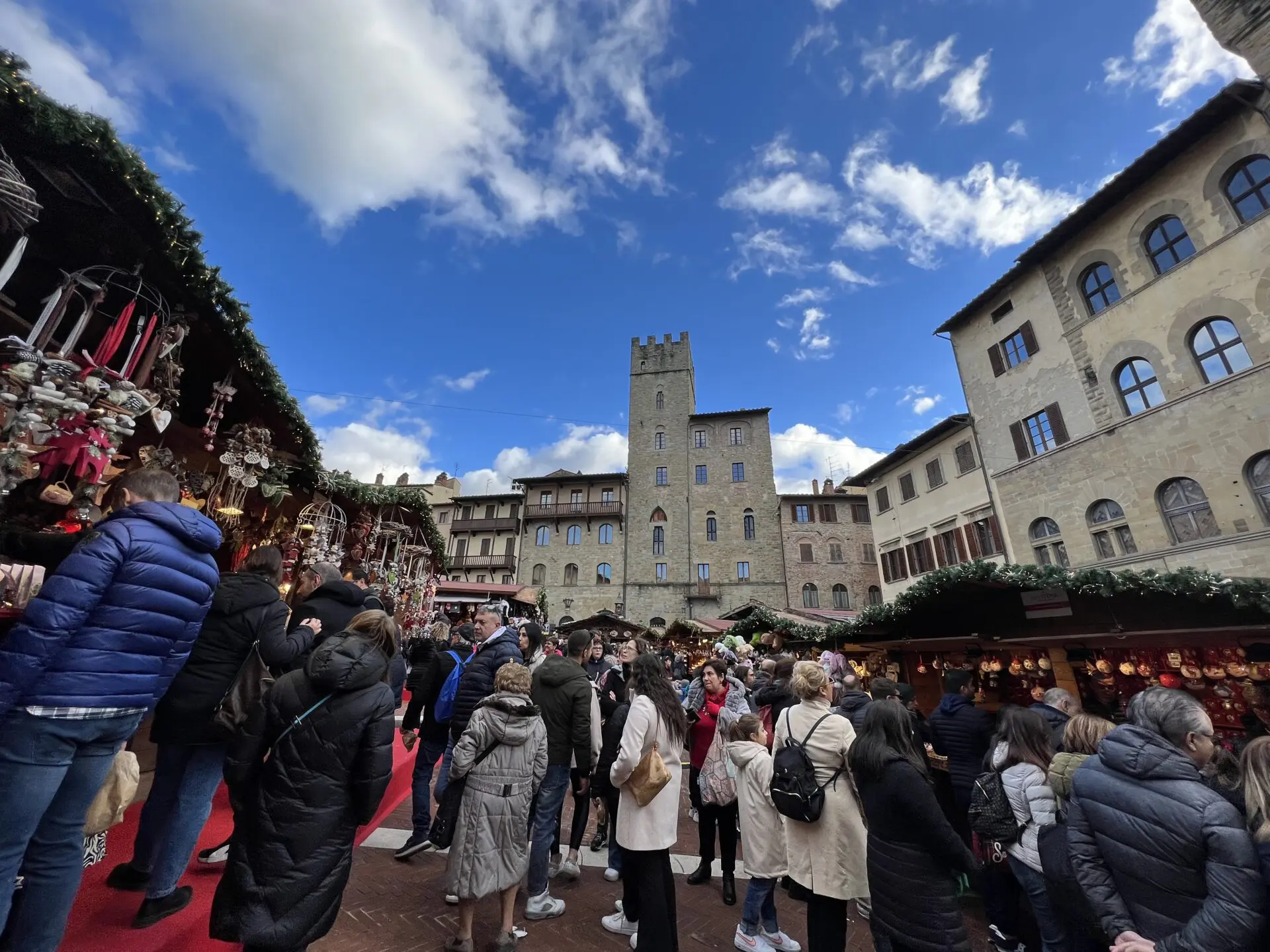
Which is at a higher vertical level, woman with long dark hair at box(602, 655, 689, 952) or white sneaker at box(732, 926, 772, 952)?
woman with long dark hair at box(602, 655, 689, 952)

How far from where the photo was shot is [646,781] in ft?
10.6

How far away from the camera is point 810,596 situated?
30.7 meters

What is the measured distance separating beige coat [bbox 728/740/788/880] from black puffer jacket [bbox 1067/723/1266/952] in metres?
1.62

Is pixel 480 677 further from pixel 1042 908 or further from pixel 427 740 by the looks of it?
pixel 1042 908

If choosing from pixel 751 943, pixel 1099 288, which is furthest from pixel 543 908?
pixel 1099 288

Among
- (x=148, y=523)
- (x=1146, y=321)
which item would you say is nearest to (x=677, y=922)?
(x=148, y=523)

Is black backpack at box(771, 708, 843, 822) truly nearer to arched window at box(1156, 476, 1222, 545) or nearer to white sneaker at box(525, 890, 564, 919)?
Result: white sneaker at box(525, 890, 564, 919)

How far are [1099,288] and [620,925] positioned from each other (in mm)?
18136

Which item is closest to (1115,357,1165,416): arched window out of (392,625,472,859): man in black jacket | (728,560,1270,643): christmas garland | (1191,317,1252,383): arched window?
(1191,317,1252,383): arched window

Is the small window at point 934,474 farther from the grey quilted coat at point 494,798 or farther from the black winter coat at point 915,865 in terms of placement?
the grey quilted coat at point 494,798

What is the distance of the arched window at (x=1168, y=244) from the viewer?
1176 cm

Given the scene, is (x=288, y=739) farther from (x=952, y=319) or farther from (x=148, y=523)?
(x=952, y=319)

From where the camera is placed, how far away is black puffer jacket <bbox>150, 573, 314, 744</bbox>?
2.67 meters

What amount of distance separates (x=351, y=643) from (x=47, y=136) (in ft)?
10.3
